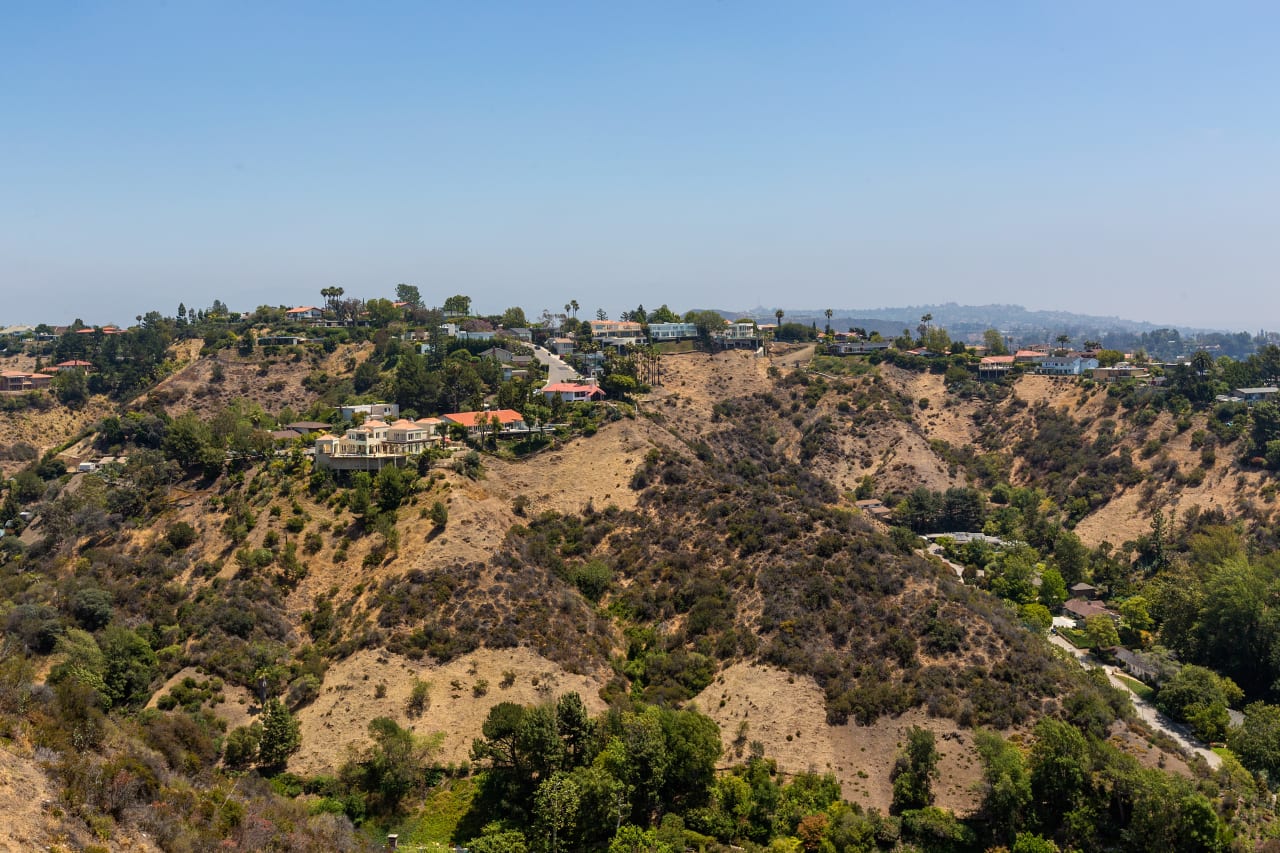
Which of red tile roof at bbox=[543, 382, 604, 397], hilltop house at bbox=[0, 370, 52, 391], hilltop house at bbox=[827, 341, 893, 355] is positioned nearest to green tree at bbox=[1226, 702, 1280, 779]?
red tile roof at bbox=[543, 382, 604, 397]

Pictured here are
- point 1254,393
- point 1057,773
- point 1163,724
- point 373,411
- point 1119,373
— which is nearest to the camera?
point 1057,773

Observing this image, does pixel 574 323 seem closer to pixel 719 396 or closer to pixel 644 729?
pixel 719 396

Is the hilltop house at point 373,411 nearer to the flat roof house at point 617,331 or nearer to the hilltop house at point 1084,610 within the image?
the flat roof house at point 617,331

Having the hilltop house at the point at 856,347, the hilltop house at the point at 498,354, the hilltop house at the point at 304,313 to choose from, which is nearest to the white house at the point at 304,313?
the hilltop house at the point at 304,313

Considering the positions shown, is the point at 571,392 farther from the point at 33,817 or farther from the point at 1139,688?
the point at 33,817

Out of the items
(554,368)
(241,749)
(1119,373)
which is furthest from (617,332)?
(241,749)

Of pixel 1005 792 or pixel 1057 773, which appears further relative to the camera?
pixel 1057 773
